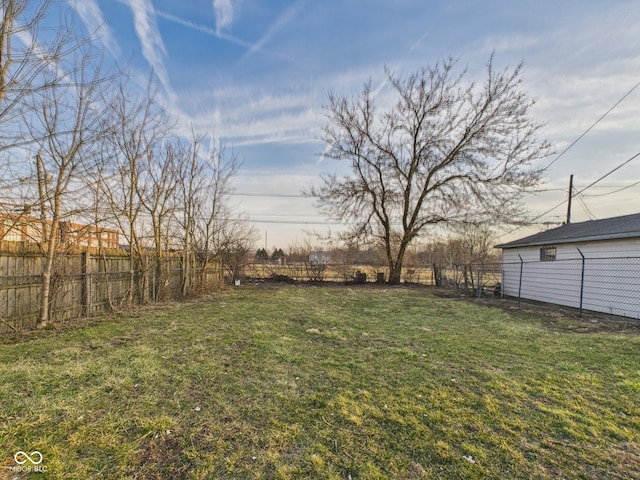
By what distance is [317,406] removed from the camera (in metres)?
2.42

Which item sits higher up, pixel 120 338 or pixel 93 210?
pixel 93 210

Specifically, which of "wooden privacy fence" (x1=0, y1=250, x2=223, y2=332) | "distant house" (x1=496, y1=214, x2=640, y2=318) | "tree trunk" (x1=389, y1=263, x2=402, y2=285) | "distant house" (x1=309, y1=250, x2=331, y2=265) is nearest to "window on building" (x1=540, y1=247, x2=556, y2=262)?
"distant house" (x1=496, y1=214, x2=640, y2=318)

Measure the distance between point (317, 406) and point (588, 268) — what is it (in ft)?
31.1

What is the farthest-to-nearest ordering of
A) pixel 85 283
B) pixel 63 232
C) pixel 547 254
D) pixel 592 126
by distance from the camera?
pixel 547 254, pixel 592 126, pixel 85 283, pixel 63 232

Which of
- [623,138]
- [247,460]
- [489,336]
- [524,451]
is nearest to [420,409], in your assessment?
[524,451]

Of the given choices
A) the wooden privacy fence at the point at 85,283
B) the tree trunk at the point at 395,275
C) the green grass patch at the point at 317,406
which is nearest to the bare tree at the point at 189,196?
the wooden privacy fence at the point at 85,283

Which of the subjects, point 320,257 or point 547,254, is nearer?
point 547,254

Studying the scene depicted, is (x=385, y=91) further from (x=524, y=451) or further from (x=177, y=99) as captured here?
(x=524, y=451)

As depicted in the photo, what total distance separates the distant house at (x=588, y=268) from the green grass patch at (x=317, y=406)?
3448mm

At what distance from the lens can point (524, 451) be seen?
6.06ft

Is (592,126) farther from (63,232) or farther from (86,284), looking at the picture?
(86,284)

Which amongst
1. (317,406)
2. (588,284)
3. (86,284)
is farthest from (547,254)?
(86,284)

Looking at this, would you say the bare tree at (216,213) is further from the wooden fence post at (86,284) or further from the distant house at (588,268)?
the distant house at (588,268)

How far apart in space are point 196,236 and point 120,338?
19.9 feet
